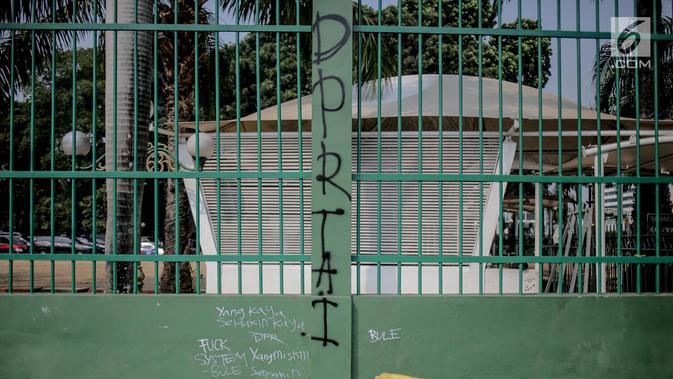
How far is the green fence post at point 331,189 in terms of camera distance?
16.5 feet

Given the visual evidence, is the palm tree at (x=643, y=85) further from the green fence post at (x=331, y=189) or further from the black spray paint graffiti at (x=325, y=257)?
the black spray paint graffiti at (x=325, y=257)

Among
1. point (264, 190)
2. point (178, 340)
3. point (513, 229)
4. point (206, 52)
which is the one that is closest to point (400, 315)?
point (178, 340)

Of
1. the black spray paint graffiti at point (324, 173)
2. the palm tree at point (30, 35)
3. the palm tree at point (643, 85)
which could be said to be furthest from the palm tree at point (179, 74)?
the palm tree at point (643, 85)

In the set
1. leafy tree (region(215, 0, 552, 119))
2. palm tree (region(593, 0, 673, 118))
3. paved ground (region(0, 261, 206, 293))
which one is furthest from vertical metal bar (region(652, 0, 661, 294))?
leafy tree (region(215, 0, 552, 119))

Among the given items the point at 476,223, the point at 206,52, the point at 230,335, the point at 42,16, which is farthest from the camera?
the point at 206,52

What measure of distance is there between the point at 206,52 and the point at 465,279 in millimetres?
8786

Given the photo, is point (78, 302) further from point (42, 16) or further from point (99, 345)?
point (42, 16)

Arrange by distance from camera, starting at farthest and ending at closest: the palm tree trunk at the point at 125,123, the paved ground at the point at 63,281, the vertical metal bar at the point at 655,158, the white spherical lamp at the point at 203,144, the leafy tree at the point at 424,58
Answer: the leafy tree at the point at 424,58, the paved ground at the point at 63,281, the white spherical lamp at the point at 203,144, the palm tree trunk at the point at 125,123, the vertical metal bar at the point at 655,158

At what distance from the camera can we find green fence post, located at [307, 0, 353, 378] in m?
5.03

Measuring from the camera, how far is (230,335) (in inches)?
199

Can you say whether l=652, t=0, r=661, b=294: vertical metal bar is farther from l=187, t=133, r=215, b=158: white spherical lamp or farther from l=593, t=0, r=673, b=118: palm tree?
l=593, t=0, r=673, b=118: palm tree

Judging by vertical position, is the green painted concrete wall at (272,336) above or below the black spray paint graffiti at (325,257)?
below

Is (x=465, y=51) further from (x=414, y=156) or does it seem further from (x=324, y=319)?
(x=324, y=319)

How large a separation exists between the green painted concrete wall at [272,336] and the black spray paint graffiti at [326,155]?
0.40 ft
